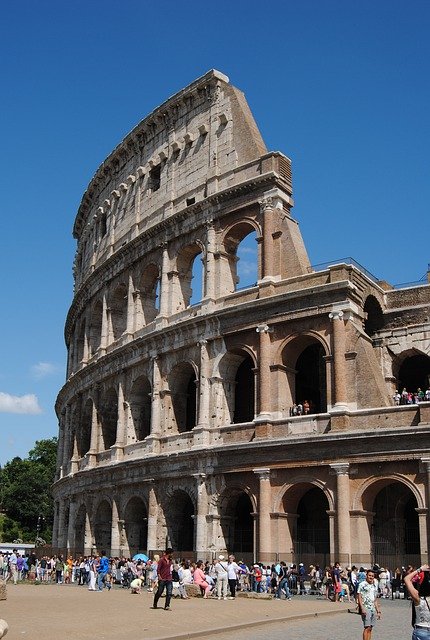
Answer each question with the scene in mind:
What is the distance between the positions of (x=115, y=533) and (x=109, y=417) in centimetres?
612

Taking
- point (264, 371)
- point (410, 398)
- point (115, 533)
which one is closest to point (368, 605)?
point (410, 398)

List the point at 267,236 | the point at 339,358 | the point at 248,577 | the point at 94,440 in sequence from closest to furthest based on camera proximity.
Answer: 1. the point at 248,577
2. the point at 339,358
3. the point at 267,236
4. the point at 94,440

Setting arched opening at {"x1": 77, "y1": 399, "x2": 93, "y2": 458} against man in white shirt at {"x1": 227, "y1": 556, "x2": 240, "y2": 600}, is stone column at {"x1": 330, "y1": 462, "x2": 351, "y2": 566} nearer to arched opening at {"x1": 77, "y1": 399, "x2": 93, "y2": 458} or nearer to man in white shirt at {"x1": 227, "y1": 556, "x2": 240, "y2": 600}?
man in white shirt at {"x1": 227, "y1": 556, "x2": 240, "y2": 600}

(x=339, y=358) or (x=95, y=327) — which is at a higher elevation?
(x=95, y=327)

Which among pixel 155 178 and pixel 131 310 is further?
pixel 155 178

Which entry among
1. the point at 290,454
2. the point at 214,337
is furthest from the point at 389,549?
the point at 214,337

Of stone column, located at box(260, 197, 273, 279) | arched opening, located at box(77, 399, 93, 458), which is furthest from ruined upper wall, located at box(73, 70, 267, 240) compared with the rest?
arched opening, located at box(77, 399, 93, 458)

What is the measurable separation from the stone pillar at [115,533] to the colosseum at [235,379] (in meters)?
0.06

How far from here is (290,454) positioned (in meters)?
24.8

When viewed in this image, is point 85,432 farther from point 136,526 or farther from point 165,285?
point 165,285

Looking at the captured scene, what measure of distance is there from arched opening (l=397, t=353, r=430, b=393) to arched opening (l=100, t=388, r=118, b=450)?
44.3 feet

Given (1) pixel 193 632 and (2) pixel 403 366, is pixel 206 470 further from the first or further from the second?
(1) pixel 193 632

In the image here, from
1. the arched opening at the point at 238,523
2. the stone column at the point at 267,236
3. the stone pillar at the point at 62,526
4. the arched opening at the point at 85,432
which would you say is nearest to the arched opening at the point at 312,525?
the arched opening at the point at 238,523

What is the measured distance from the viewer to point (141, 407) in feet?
110
